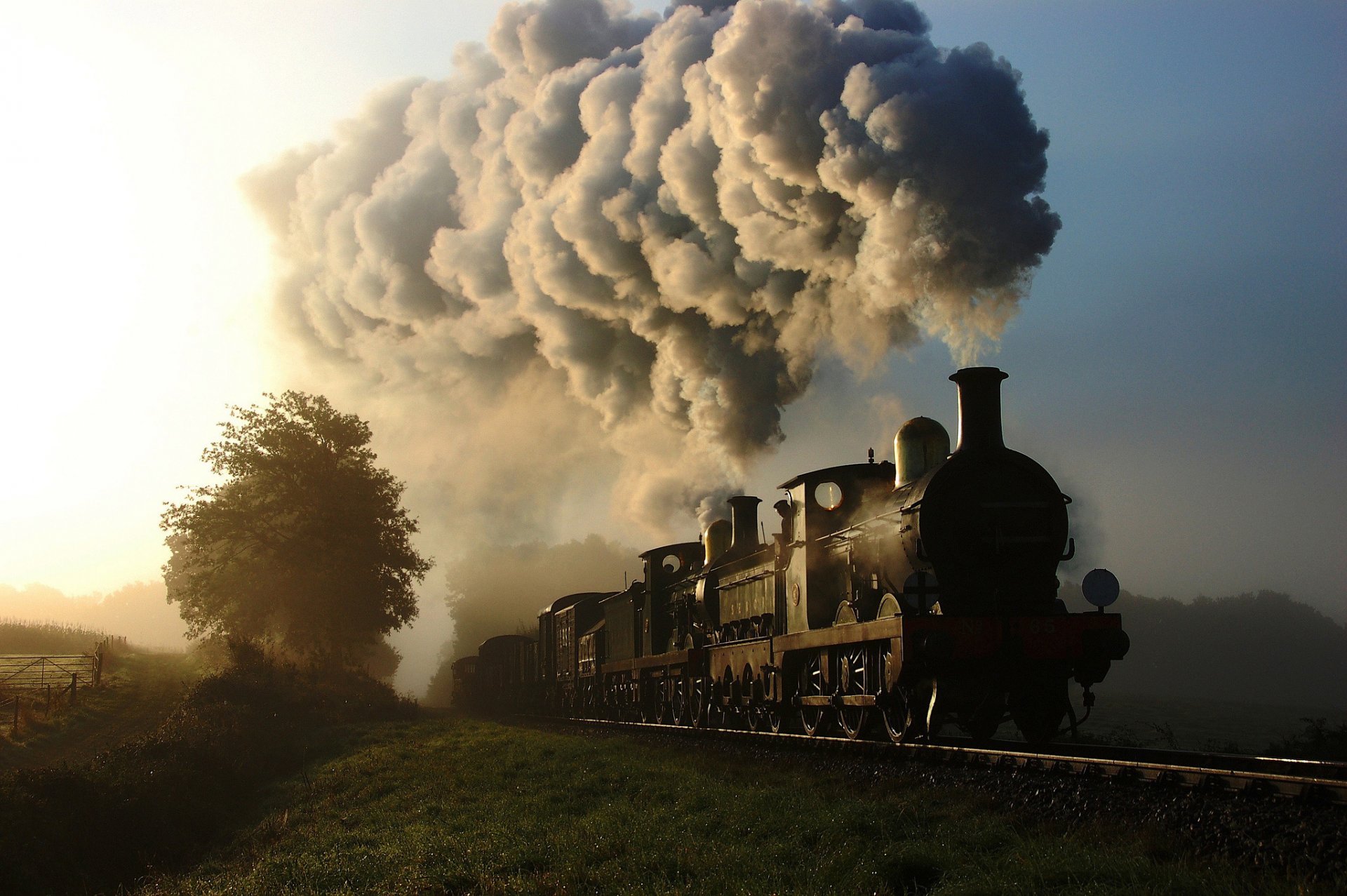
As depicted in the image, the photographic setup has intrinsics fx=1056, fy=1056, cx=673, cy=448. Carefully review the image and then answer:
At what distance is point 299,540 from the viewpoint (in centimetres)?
3488

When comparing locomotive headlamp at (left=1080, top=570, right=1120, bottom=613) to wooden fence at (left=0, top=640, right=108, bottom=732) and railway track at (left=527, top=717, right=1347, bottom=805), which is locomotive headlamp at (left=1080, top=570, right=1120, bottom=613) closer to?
railway track at (left=527, top=717, right=1347, bottom=805)

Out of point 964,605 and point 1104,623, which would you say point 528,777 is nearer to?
point 964,605

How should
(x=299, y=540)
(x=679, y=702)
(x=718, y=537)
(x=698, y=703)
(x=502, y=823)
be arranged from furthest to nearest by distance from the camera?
(x=299, y=540) → (x=718, y=537) → (x=679, y=702) → (x=698, y=703) → (x=502, y=823)

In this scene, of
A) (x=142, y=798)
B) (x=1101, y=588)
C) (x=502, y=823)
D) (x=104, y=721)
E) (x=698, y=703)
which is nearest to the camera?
(x=502, y=823)

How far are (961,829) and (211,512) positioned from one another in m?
30.8

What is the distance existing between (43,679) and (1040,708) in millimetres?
27765

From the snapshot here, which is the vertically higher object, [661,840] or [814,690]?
[814,690]

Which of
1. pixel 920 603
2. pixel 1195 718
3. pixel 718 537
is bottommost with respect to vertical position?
pixel 1195 718

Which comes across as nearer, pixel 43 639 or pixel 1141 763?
pixel 1141 763

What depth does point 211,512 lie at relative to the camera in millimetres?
33188

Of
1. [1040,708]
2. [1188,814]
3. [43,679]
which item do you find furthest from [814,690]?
[43,679]

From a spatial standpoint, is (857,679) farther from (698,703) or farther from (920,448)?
(698,703)

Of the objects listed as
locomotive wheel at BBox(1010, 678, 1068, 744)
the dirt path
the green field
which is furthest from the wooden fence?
locomotive wheel at BBox(1010, 678, 1068, 744)

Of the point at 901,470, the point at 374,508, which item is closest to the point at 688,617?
the point at 901,470
